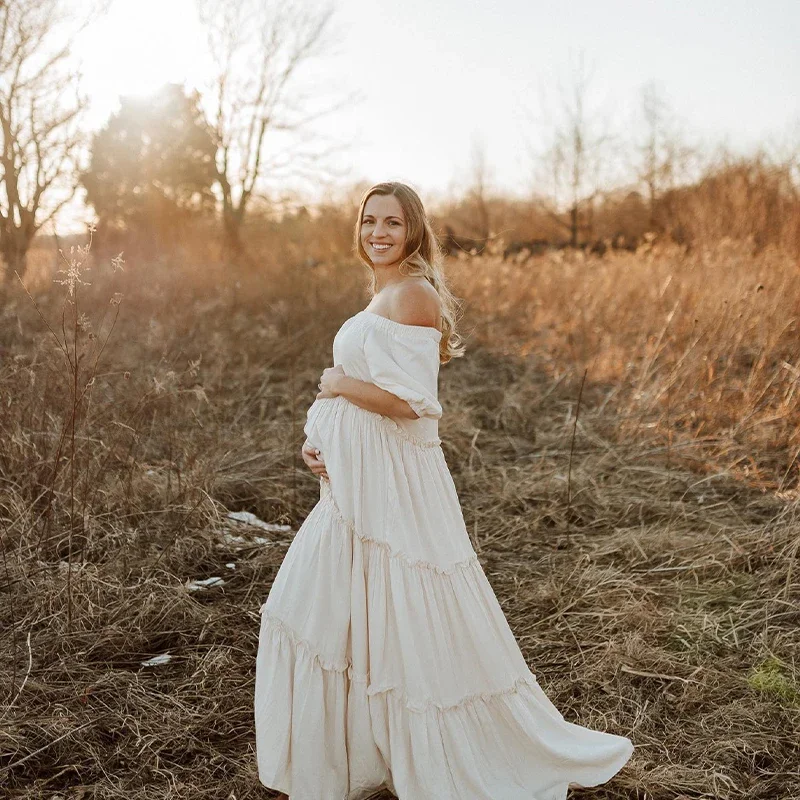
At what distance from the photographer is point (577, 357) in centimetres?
830

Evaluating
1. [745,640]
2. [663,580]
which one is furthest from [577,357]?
[745,640]

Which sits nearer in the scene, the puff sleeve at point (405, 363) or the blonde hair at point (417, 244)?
the puff sleeve at point (405, 363)

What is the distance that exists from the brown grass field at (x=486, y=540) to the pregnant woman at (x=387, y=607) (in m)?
0.43

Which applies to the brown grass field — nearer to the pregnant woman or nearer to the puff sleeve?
the pregnant woman

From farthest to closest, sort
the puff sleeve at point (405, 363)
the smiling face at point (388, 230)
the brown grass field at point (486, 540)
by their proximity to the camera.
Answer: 1. the brown grass field at point (486, 540)
2. the smiling face at point (388, 230)
3. the puff sleeve at point (405, 363)

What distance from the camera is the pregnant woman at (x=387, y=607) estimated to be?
7.22ft

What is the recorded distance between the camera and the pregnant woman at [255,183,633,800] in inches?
86.6

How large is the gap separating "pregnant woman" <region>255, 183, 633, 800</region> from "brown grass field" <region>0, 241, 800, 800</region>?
0.43m

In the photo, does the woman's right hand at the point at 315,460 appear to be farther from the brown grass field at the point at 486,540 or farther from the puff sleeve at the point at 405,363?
the brown grass field at the point at 486,540

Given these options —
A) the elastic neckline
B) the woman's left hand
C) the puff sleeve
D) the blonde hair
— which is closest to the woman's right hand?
the woman's left hand

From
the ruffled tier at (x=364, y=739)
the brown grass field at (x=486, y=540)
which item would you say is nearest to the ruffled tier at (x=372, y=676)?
the ruffled tier at (x=364, y=739)

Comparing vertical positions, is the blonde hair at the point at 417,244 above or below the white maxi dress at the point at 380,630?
above

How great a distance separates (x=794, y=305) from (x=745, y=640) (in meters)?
4.16

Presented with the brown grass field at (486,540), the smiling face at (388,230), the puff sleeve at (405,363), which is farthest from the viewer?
the brown grass field at (486,540)
